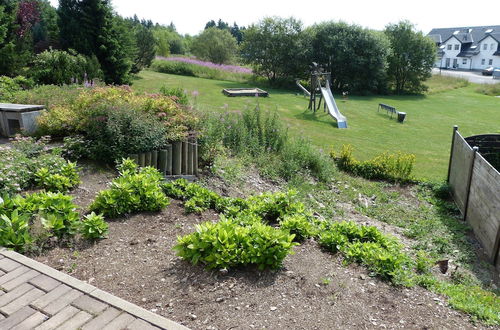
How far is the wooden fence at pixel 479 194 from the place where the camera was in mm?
5723

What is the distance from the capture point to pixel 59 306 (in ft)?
9.27

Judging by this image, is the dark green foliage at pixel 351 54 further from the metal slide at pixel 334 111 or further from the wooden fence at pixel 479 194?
the wooden fence at pixel 479 194

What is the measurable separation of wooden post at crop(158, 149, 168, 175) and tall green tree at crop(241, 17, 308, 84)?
20259 mm

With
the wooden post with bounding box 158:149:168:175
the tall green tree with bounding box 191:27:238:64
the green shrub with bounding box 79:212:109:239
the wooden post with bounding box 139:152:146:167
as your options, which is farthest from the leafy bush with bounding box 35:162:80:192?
the tall green tree with bounding box 191:27:238:64

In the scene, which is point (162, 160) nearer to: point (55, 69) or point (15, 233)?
point (15, 233)

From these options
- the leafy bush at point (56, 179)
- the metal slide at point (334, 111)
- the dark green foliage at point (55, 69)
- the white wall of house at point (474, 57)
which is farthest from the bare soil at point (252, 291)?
the white wall of house at point (474, 57)

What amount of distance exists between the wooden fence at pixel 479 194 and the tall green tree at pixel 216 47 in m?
28.2

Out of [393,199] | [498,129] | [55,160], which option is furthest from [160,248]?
[498,129]

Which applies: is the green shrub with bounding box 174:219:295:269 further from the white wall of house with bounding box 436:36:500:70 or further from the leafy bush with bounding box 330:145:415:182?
the white wall of house with bounding box 436:36:500:70

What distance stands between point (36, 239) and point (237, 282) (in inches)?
78.6

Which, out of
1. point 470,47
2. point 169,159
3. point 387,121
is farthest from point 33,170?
point 470,47

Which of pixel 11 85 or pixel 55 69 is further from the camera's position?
pixel 55 69

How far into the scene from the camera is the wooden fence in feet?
18.8

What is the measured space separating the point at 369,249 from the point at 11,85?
10339 millimetres
